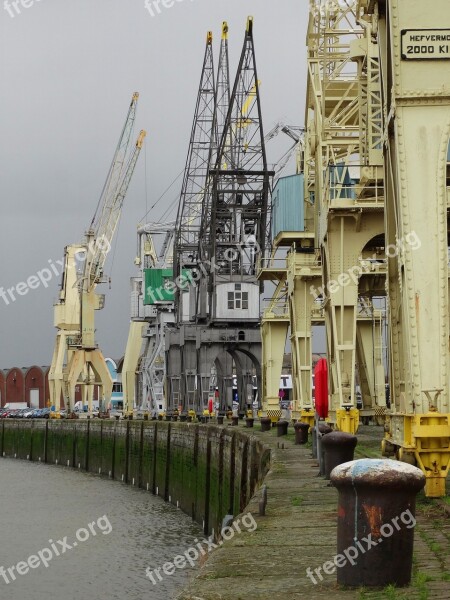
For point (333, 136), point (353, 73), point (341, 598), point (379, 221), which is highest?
point (353, 73)

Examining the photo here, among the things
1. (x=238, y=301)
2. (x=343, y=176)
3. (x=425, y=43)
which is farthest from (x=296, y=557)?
(x=238, y=301)

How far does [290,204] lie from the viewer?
46375mm

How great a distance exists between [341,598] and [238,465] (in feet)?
83.4

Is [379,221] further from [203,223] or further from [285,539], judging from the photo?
[203,223]

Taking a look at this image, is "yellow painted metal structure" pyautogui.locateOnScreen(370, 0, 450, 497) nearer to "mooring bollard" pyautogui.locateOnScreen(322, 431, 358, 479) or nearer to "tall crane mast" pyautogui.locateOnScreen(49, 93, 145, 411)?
"mooring bollard" pyautogui.locateOnScreen(322, 431, 358, 479)

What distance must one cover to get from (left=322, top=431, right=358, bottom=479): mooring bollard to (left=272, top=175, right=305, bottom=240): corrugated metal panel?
29.2m

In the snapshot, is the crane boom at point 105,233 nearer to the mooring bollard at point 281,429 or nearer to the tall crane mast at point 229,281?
the tall crane mast at point 229,281

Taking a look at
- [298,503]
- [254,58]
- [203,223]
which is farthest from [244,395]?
[298,503]

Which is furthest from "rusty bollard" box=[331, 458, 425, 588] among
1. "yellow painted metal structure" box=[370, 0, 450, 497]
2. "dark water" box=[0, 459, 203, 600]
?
"dark water" box=[0, 459, 203, 600]

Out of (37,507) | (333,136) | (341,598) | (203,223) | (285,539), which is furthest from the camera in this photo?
(203,223)

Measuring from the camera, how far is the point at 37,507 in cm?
4819

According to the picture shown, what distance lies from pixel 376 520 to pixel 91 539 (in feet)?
93.5

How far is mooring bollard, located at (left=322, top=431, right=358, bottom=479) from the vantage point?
15.9 m

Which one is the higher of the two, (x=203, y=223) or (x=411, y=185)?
(x=203, y=223)
